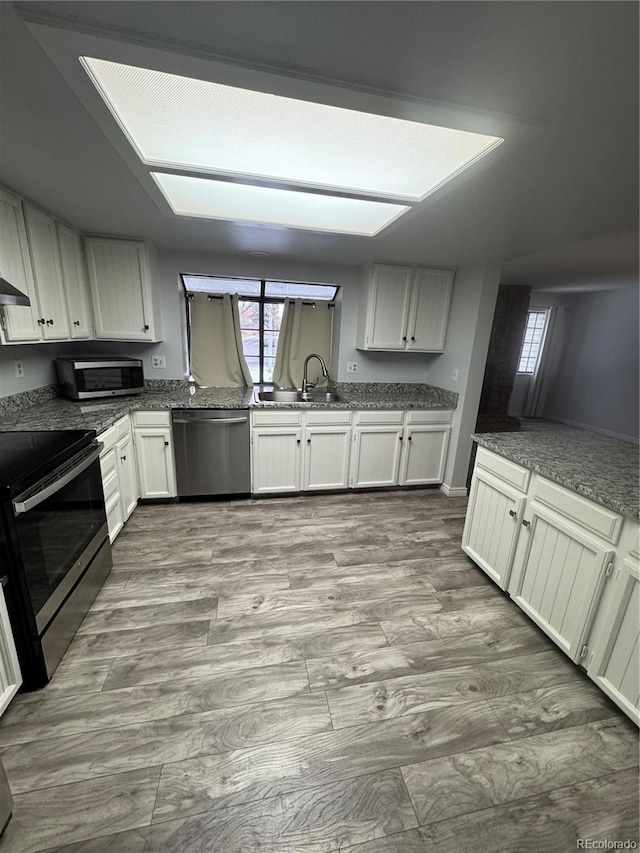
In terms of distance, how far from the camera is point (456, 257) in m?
2.90

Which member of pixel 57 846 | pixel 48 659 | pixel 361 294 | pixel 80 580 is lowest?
pixel 57 846

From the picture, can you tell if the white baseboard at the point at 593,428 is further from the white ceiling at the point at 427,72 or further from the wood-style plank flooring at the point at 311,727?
the wood-style plank flooring at the point at 311,727

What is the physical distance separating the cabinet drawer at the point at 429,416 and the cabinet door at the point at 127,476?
250cm

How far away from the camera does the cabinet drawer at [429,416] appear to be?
129 inches

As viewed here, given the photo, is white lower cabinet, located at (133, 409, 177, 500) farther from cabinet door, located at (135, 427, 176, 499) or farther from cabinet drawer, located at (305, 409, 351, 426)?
cabinet drawer, located at (305, 409, 351, 426)

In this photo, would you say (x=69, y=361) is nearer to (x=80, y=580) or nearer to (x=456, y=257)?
(x=80, y=580)

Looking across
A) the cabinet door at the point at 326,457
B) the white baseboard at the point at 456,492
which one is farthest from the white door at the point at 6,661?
the white baseboard at the point at 456,492

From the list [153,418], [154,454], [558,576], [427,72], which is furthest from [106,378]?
[558,576]

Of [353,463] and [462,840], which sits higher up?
[353,463]

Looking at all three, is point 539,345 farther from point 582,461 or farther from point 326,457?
point 582,461

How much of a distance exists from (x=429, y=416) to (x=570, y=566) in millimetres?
1896

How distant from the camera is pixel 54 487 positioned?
1.43m

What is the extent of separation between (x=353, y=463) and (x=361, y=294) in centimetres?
176

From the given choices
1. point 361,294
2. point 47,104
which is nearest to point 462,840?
point 47,104
